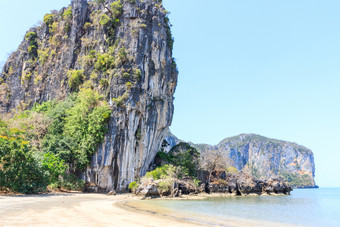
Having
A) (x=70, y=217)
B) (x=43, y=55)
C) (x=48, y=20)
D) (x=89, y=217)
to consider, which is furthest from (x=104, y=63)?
(x=70, y=217)

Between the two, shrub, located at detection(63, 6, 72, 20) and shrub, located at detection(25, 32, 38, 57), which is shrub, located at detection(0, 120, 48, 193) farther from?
shrub, located at detection(25, 32, 38, 57)

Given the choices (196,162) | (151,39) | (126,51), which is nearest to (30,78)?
(126,51)

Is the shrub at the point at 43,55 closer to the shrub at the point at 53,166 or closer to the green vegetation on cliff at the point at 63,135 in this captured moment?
the green vegetation on cliff at the point at 63,135

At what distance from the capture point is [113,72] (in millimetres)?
30609

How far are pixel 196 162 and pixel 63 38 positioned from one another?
2675 cm

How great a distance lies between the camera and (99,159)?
2730 centimetres

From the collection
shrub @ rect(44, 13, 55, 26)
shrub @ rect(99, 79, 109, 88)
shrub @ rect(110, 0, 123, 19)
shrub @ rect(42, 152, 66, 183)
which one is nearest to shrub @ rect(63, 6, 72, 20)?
shrub @ rect(44, 13, 55, 26)

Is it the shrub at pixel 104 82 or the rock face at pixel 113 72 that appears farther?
the shrub at pixel 104 82

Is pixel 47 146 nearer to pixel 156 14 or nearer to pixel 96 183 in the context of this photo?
pixel 96 183

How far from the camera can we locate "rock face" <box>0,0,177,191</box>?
2852cm

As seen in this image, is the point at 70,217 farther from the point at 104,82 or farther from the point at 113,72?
the point at 113,72

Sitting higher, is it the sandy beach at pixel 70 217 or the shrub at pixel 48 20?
the shrub at pixel 48 20

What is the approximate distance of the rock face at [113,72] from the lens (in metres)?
28.5

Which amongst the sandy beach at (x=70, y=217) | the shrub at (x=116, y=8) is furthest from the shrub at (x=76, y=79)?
the sandy beach at (x=70, y=217)
